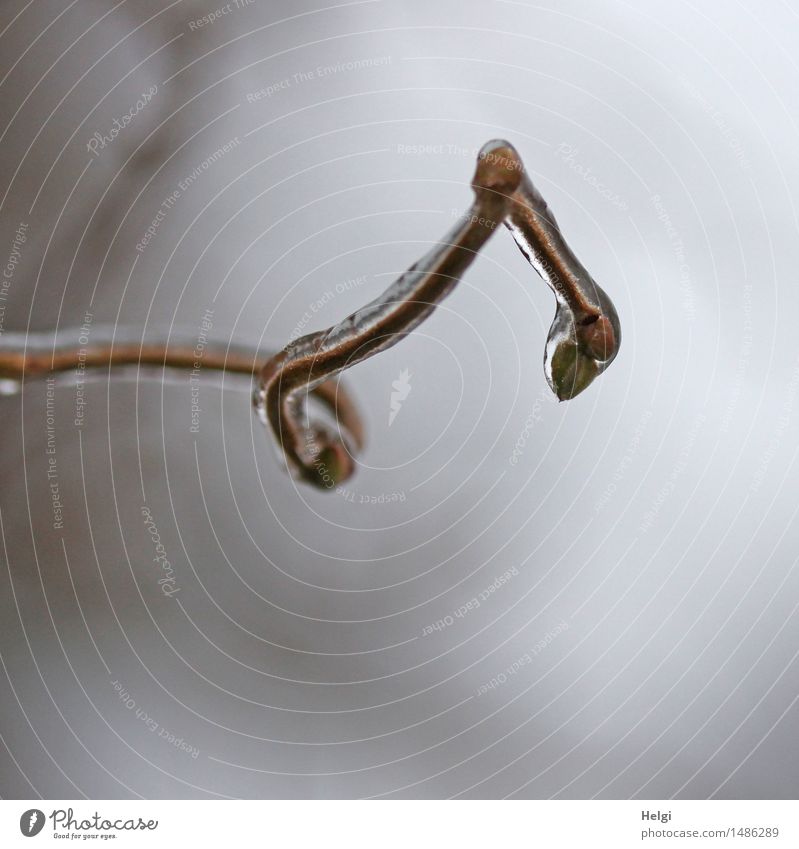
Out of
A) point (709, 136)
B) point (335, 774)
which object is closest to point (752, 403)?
point (709, 136)

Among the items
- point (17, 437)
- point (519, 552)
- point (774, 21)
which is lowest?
point (519, 552)

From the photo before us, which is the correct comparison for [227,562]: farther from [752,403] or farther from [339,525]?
[752,403]
